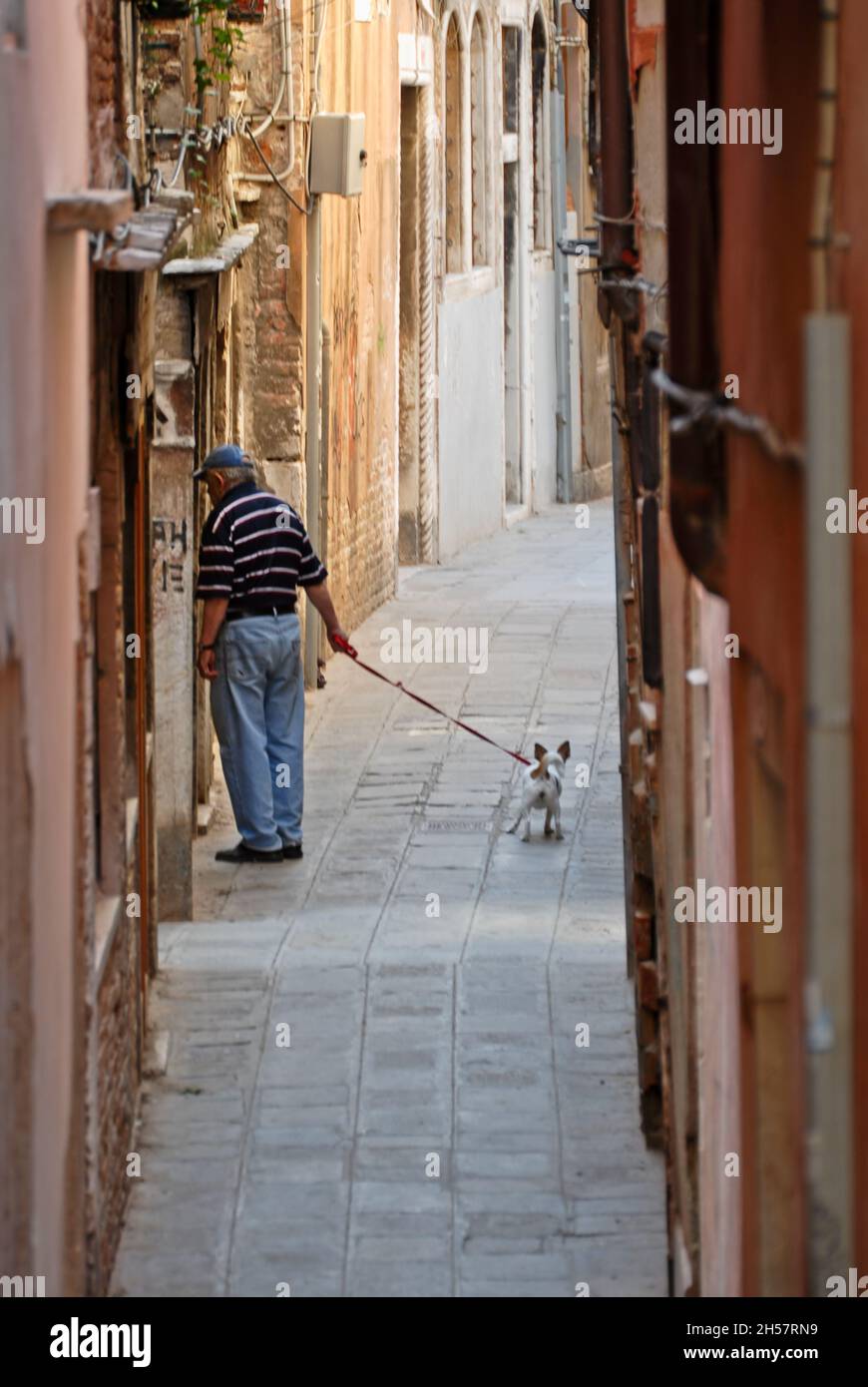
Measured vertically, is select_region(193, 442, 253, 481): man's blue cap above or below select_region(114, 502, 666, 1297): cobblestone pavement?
above

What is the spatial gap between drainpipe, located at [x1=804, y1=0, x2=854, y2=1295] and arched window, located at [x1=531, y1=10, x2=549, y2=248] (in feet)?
78.5

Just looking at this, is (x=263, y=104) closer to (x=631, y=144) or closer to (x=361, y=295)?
(x=361, y=295)

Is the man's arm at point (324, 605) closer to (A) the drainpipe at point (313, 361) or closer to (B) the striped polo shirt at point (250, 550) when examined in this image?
(B) the striped polo shirt at point (250, 550)

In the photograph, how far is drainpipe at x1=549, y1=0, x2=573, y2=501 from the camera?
27.3 metres

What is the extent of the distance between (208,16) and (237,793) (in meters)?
3.94

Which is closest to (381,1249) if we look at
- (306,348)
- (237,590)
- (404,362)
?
(237,590)

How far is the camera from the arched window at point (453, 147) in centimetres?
2292

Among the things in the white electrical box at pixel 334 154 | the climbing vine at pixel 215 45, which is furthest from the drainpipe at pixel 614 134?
the white electrical box at pixel 334 154

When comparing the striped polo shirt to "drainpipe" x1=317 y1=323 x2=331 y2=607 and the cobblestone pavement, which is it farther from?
"drainpipe" x1=317 y1=323 x2=331 y2=607

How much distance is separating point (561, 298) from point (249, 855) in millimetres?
16540

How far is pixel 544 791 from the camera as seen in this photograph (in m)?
11.9

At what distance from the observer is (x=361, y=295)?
60.2ft

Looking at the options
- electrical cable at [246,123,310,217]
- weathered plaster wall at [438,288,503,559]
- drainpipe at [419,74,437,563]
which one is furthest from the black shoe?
weathered plaster wall at [438,288,503,559]

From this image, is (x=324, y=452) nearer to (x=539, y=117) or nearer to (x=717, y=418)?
(x=539, y=117)
